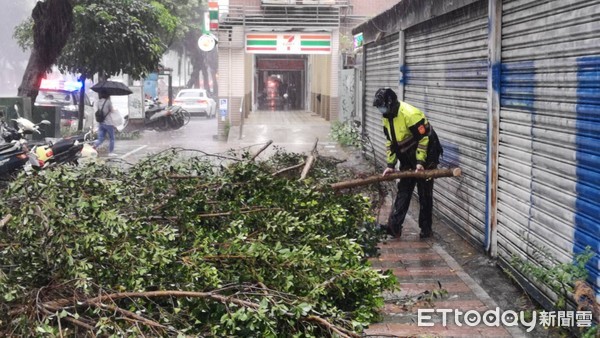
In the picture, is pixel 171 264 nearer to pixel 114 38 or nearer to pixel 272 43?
pixel 114 38

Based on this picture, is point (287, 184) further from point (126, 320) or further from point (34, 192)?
point (126, 320)

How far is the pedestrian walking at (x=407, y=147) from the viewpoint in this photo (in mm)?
7840

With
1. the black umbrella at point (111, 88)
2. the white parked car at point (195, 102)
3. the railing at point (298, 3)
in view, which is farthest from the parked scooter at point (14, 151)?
the white parked car at point (195, 102)

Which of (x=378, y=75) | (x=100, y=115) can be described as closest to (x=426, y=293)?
(x=378, y=75)

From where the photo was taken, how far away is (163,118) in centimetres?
2773

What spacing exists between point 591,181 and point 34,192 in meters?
3.54

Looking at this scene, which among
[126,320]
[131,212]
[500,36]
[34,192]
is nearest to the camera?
[126,320]

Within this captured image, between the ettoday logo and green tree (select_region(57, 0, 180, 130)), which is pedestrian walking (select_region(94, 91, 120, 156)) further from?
the ettoday logo

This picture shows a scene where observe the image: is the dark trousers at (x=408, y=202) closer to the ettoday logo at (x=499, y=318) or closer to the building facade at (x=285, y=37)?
the ettoday logo at (x=499, y=318)

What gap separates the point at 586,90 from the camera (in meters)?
5.05

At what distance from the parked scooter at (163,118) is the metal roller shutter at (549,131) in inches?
860

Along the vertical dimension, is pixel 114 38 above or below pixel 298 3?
below

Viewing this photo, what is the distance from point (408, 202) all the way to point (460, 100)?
127 cm

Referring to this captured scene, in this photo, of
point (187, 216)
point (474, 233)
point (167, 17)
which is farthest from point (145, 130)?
point (187, 216)
